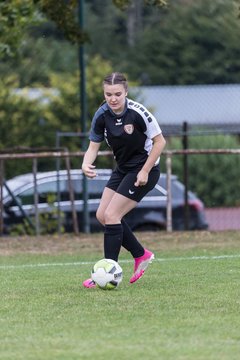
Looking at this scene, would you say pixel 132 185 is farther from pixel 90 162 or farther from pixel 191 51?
pixel 191 51

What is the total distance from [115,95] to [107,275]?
1.51 meters

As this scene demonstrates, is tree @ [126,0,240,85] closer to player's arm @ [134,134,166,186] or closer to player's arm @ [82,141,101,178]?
player's arm @ [82,141,101,178]

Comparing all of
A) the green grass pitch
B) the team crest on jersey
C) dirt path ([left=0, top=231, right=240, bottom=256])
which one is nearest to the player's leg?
the green grass pitch

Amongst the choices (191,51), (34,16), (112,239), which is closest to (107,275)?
(112,239)

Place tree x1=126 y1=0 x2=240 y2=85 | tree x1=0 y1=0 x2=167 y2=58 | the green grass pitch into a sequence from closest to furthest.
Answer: the green grass pitch
tree x1=0 y1=0 x2=167 y2=58
tree x1=126 y1=0 x2=240 y2=85

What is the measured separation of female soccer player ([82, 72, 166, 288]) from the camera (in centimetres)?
858

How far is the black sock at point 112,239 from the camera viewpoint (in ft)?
28.7

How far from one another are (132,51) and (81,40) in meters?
33.2

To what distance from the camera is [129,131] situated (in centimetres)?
863

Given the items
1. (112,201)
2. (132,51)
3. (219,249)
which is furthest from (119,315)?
(132,51)

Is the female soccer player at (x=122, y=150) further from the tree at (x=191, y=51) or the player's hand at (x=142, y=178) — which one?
the tree at (x=191, y=51)

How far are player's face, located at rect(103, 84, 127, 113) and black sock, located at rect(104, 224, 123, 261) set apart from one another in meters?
1.04

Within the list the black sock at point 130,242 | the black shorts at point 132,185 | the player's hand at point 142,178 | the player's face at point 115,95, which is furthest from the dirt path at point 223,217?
the player's face at point 115,95

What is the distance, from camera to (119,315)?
7.27 meters
